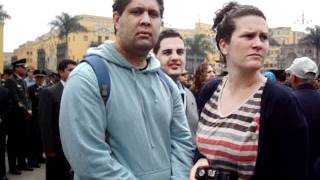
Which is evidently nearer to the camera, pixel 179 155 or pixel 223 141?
pixel 223 141

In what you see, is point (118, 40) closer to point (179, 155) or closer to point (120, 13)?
point (120, 13)

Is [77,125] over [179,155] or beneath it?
over

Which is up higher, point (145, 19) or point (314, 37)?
point (145, 19)

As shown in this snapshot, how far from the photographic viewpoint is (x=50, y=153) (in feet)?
19.4

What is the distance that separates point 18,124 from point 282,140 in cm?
779

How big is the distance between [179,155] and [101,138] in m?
0.55

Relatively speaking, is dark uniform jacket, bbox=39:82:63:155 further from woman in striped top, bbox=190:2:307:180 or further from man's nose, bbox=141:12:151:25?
man's nose, bbox=141:12:151:25

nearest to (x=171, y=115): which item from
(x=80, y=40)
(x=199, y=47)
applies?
(x=199, y=47)

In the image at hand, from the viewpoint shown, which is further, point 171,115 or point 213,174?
point 171,115

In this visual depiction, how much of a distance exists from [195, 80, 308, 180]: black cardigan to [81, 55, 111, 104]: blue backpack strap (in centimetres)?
78

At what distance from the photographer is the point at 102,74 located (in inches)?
94.7

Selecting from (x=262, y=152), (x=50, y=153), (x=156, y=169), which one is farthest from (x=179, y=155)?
(x=50, y=153)

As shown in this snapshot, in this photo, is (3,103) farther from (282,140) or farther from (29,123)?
(282,140)

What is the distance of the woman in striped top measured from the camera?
2215 mm
